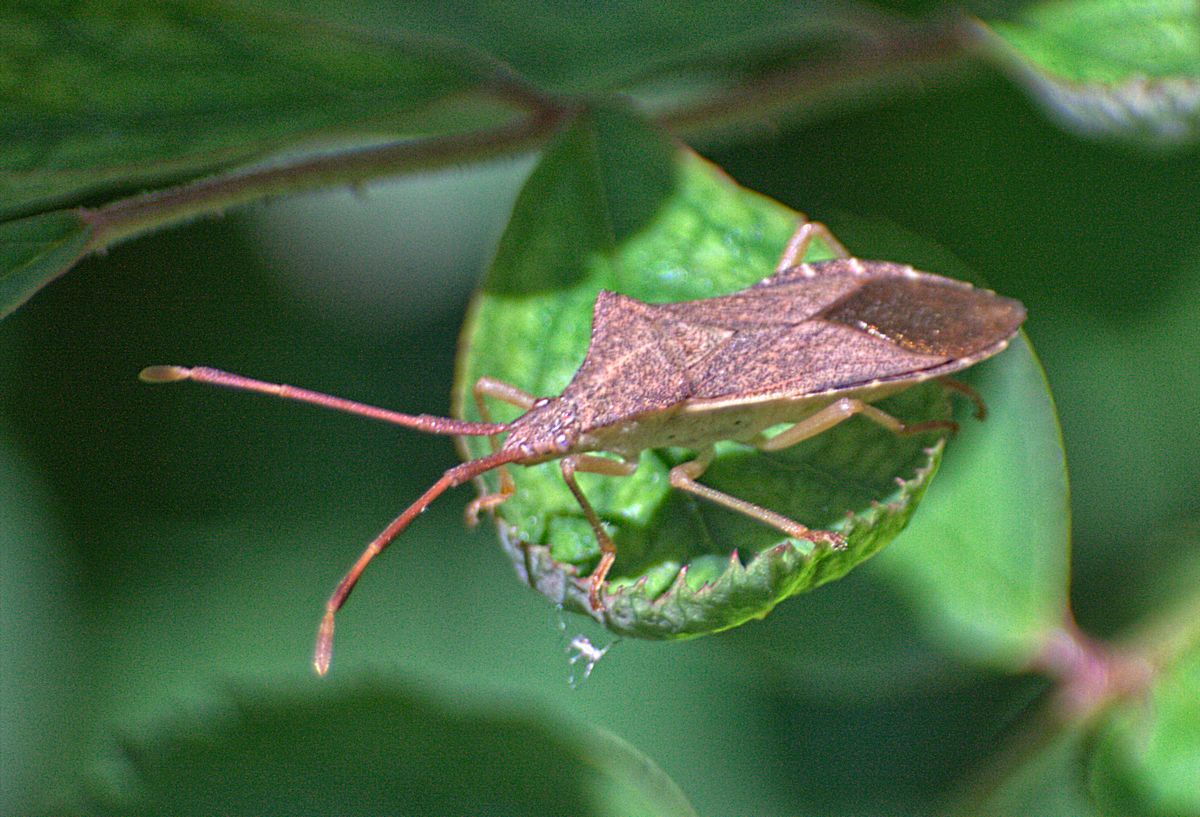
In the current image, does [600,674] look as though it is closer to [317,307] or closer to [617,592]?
[317,307]

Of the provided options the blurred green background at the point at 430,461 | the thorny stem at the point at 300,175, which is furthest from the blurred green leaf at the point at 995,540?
the thorny stem at the point at 300,175

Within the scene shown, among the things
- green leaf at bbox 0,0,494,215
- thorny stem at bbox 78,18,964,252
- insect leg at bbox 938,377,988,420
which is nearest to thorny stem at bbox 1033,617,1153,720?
insect leg at bbox 938,377,988,420

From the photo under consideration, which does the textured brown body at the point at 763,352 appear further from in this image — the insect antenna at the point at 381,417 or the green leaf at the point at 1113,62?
the green leaf at the point at 1113,62

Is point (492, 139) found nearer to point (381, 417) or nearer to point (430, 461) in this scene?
point (381, 417)

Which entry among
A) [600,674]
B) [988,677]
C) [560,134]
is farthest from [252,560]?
[988,677]

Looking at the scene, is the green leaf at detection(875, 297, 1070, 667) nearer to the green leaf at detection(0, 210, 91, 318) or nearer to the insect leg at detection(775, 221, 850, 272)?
the insect leg at detection(775, 221, 850, 272)

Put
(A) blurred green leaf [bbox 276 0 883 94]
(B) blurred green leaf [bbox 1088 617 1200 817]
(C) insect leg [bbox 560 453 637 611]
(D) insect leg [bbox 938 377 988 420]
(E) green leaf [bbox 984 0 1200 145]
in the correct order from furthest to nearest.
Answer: (A) blurred green leaf [bbox 276 0 883 94] < (D) insect leg [bbox 938 377 988 420] < (B) blurred green leaf [bbox 1088 617 1200 817] < (E) green leaf [bbox 984 0 1200 145] < (C) insect leg [bbox 560 453 637 611]

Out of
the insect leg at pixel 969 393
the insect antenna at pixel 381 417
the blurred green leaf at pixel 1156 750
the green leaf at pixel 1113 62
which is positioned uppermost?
the green leaf at pixel 1113 62
